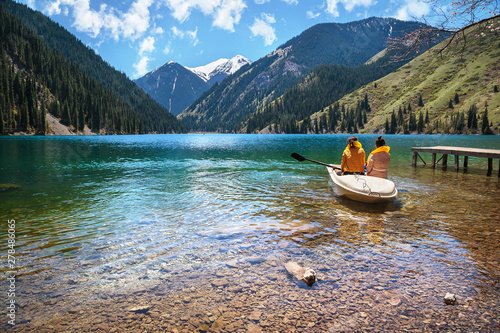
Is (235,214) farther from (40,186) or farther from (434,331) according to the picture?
(40,186)

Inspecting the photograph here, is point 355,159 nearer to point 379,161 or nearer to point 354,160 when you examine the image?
point 354,160

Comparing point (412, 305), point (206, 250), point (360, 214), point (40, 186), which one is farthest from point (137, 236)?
point (40, 186)

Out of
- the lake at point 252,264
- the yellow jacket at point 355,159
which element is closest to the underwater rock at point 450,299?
the lake at point 252,264

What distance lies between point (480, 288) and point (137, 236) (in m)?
9.38

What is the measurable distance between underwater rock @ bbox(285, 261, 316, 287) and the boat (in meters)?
7.61

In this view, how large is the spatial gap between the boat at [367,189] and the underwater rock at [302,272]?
7.61m

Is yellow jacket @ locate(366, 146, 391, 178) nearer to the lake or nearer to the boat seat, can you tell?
the boat seat

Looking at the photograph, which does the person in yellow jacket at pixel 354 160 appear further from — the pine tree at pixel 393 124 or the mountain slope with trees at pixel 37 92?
the pine tree at pixel 393 124

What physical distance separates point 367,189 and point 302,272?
8.12m

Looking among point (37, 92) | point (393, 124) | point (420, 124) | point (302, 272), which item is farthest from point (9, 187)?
point (393, 124)

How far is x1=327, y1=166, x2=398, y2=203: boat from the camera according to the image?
42.7ft

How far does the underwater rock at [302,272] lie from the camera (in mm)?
6164

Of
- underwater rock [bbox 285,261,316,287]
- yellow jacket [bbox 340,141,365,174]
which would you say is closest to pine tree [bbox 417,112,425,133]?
yellow jacket [bbox 340,141,365,174]

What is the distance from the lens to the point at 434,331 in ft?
14.8
